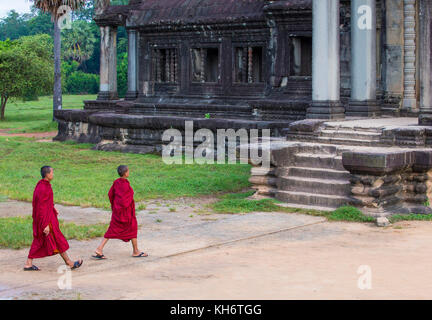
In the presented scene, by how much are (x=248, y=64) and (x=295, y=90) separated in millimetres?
1993

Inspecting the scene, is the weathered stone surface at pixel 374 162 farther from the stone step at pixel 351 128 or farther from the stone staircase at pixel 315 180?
the stone step at pixel 351 128

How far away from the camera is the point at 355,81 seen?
1445cm

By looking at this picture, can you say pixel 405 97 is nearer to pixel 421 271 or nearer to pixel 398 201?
pixel 398 201

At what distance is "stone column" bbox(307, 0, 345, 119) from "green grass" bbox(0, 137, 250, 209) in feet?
6.27

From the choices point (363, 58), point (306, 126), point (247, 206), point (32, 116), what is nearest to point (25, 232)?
point (247, 206)

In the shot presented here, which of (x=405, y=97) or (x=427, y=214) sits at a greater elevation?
(x=405, y=97)

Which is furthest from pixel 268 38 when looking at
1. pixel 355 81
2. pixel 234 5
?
pixel 355 81

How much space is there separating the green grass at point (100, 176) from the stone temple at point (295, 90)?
1.25m

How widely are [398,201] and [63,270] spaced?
5092 mm

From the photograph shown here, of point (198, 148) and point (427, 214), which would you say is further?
point (198, 148)

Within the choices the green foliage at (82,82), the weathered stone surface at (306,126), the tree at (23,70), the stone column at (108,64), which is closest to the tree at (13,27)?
the green foliage at (82,82)

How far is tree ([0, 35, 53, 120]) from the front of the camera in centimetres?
3219

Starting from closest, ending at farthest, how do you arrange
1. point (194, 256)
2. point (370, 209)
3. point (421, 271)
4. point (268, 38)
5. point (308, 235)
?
point (421, 271), point (194, 256), point (308, 235), point (370, 209), point (268, 38)

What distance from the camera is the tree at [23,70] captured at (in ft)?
106
